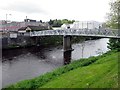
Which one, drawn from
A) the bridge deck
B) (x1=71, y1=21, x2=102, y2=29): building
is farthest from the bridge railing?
(x1=71, y1=21, x2=102, y2=29): building

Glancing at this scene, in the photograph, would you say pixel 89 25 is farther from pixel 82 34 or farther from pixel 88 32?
pixel 88 32

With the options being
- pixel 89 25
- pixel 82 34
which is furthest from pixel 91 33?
pixel 89 25

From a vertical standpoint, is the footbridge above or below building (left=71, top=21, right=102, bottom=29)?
below

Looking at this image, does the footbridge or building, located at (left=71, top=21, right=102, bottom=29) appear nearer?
the footbridge

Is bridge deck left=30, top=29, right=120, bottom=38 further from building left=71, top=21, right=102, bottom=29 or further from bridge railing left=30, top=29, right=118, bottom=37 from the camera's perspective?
building left=71, top=21, right=102, bottom=29

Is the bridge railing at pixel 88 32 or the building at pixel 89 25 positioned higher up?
the building at pixel 89 25

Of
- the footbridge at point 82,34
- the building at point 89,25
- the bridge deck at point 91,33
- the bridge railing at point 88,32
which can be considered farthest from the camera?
the building at point 89,25

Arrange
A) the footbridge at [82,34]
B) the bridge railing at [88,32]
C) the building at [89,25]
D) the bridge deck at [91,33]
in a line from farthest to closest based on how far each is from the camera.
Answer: the building at [89,25] < the bridge railing at [88,32] < the bridge deck at [91,33] < the footbridge at [82,34]

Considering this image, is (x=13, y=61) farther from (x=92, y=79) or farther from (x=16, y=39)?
(x=92, y=79)

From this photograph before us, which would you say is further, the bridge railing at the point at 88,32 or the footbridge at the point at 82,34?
the bridge railing at the point at 88,32

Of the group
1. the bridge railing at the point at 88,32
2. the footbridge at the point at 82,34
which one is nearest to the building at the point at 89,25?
the bridge railing at the point at 88,32

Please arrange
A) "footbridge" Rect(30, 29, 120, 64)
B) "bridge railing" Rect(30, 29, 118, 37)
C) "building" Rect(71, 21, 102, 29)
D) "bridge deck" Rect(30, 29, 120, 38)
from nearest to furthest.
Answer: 1. "footbridge" Rect(30, 29, 120, 64)
2. "bridge deck" Rect(30, 29, 120, 38)
3. "bridge railing" Rect(30, 29, 118, 37)
4. "building" Rect(71, 21, 102, 29)

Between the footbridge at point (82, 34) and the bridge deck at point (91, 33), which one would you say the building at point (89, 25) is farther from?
the footbridge at point (82, 34)

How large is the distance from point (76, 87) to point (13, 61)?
96.8 feet
